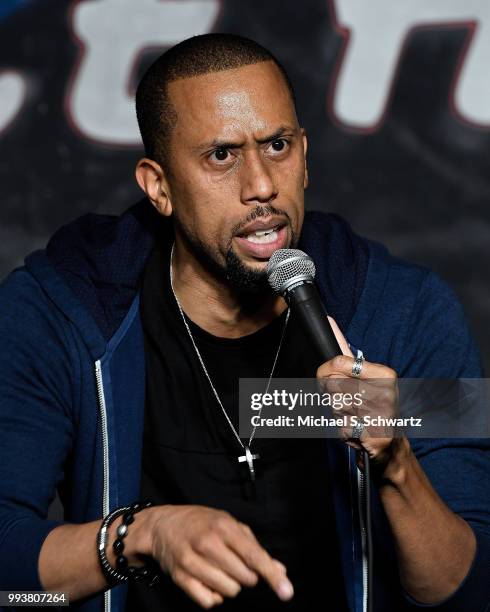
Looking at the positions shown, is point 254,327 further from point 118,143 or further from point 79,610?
point 118,143

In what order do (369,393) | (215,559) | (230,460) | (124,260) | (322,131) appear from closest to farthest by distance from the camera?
(215,559) → (369,393) → (230,460) → (124,260) → (322,131)

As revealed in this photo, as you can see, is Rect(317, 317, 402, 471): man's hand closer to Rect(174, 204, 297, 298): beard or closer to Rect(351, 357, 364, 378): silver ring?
Rect(351, 357, 364, 378): silver ring

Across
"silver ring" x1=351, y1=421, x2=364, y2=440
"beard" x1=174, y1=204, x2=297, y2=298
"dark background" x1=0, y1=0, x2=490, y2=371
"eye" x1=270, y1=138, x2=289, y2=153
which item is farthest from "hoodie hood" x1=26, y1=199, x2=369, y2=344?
"dark background" x1=0, y1=0, x2=490, y2=371

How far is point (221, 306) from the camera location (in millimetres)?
1906

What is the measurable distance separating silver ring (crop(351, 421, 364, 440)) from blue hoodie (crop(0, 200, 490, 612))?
38cm

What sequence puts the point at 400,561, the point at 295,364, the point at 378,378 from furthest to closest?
the point at 295,364
the point at 400,561
the point at 378,378

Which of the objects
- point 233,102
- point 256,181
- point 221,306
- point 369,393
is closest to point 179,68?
point 233,102

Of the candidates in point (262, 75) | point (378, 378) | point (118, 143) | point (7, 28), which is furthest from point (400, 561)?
point (7, 28)

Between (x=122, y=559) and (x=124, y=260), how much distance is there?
66cm

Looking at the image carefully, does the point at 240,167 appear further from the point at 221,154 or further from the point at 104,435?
the point at 104,435

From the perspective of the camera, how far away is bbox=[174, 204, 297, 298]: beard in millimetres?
1719

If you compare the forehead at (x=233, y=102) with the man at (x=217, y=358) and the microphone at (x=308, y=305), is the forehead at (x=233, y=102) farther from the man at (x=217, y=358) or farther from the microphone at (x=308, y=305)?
the microphone at (x=308, y=305)

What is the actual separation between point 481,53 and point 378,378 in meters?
1.76

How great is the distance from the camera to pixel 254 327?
192 centimetres
